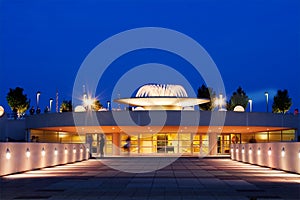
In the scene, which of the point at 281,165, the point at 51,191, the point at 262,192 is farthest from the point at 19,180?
the point at 281,165

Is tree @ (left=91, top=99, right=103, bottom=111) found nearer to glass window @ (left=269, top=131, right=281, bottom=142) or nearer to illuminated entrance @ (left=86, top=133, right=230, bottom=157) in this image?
illuminated entrance @ (left=86, top=133, right=230, bottom=157)

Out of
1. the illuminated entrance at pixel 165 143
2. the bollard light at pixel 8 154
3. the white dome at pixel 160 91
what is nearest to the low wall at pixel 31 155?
the bollard light at pixel 8 154

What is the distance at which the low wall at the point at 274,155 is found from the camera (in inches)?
895

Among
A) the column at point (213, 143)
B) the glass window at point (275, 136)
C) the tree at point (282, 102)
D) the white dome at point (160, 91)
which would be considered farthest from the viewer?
the tree at point (282, 102)

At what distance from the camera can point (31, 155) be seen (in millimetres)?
24984

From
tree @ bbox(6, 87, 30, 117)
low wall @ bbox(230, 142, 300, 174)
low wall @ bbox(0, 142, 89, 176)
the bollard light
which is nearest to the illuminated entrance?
low wall @ bbox(230, 142, 300, 174)

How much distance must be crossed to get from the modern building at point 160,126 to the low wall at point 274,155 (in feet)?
52.9

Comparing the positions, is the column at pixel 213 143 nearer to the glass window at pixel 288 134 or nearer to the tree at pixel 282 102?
the glass window at pixel 288 134

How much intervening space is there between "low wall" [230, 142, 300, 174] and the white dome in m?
24.4

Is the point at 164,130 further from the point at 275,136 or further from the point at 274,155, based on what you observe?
the point at 274,155

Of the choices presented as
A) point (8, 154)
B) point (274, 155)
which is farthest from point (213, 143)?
point (8, 154)

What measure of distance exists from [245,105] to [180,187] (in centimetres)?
9182

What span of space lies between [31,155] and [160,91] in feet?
125

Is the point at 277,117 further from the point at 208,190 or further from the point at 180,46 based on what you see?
the point at 208,190
